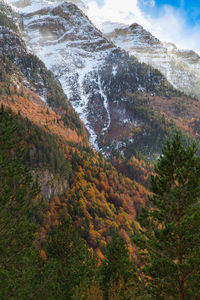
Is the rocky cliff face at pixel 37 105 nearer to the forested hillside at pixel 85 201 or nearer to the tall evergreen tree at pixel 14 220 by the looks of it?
the forested hillside at pixel 85 201

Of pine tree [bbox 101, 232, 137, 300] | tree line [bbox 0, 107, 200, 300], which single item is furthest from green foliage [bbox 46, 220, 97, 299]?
tree line [bbox 0, 107, 200, 300]

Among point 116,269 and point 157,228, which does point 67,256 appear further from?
point 157,228

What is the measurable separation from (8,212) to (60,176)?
64237mm

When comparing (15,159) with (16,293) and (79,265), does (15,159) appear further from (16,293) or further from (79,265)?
(79,265)

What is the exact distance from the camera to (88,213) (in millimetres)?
70500

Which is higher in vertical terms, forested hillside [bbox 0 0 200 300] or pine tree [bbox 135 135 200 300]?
pine tree [bbox 135 135 200 300]

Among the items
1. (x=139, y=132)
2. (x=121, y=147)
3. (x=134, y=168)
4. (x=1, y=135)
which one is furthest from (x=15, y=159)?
(x=139, y=132)

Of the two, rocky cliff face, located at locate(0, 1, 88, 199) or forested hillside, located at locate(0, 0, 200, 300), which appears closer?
forested hillside, located at locate(0, 0, 200, 300)

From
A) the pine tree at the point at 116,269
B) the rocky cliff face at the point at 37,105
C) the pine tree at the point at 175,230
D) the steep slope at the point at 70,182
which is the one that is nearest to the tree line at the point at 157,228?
the pine tree at the point at 175,230

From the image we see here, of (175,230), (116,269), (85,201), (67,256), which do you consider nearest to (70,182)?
→ (85,201)

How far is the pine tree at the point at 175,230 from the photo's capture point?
10.3 meters

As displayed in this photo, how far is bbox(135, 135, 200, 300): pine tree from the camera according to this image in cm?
1030

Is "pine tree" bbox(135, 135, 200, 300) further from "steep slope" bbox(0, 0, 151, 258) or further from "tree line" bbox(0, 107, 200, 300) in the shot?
"steep slope" bbox(0, 0, 151, 258)

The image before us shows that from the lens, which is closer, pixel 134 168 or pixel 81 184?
pixel 81 184
